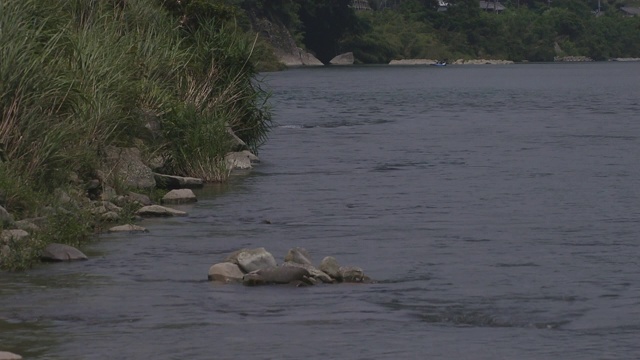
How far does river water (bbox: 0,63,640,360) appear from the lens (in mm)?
14055

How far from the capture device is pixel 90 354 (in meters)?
13.4

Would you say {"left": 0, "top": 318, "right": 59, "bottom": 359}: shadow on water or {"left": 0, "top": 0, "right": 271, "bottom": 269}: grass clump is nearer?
{"left": 0, "top": 318, "right": 59, "bottom": 359}: shadow on water

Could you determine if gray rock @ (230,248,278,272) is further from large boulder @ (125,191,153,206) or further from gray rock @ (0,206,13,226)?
large boulder @ (125,191,153,206)

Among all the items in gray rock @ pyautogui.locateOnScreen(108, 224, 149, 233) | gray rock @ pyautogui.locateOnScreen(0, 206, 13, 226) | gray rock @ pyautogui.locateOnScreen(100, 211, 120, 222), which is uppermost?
gray rock @ pyautogui.locateOnScreen(0, 206, 13, 226)

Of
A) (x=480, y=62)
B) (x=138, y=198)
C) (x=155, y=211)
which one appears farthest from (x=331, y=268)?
(x=480, y=62)

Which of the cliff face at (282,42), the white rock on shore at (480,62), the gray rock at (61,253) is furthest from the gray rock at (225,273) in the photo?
the white rock on shore at (480,62)

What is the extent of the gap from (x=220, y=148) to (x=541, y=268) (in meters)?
10.8

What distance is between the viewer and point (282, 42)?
148 m

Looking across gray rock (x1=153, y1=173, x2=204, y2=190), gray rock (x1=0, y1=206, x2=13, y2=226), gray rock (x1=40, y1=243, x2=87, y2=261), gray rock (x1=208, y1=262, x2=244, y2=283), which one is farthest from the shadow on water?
gray rock (x1=153, y1=173, x2=204, y2=190)

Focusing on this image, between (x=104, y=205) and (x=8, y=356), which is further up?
(x=8, y=356)

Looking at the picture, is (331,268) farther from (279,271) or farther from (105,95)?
(105,95)

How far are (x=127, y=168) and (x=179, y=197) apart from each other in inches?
50.4

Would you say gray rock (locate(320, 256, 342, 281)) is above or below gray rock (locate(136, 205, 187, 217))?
above

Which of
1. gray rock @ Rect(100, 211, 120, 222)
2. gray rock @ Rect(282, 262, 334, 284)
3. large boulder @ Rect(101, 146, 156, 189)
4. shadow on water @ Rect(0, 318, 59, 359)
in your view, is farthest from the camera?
large boulder @ Rect(101, 146, 156, 189)
